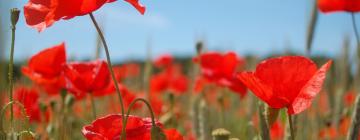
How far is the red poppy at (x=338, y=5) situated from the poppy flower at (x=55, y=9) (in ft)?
3.24

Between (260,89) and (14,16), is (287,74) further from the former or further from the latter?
(14,16)

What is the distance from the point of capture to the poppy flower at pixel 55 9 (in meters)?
1.21

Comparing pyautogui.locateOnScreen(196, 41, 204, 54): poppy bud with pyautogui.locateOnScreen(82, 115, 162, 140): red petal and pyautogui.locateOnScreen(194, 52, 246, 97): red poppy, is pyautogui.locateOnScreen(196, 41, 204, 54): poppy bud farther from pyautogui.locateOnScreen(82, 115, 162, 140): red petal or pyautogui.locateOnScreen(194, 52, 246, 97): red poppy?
pyautogui.locateOnScreen(82, 115, 162, 140): red petal

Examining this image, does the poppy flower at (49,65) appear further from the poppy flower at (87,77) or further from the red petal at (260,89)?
the red petal at (260,89)

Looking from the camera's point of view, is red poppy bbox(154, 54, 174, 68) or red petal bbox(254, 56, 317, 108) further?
red poppy bbox(154, 54, 174, 68)

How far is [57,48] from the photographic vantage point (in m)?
2.06

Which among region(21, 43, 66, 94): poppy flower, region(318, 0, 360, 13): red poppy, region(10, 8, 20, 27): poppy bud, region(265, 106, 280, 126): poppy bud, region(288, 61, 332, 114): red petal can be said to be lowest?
region(265, 106, 280, 126): poppy bud

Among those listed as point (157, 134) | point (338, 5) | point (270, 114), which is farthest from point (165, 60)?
point (157, 134)

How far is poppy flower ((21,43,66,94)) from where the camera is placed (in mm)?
2084

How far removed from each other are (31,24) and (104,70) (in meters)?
0.68

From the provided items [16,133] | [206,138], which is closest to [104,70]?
[206,138]

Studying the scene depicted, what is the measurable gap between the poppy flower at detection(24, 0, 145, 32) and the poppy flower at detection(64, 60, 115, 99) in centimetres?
64

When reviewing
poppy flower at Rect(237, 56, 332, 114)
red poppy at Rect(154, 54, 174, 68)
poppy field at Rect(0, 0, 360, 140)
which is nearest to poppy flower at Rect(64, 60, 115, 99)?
poppy field at Rect(0, 0, 360, 140)

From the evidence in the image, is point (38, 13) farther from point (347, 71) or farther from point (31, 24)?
point (347, 71)
